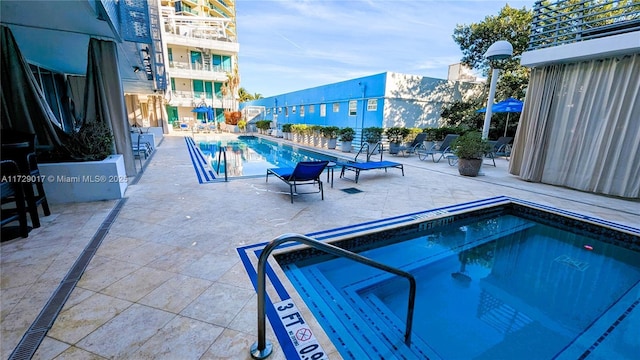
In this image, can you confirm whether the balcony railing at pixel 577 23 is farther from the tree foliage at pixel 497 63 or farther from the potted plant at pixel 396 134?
the tree foliage at pixel 497 63

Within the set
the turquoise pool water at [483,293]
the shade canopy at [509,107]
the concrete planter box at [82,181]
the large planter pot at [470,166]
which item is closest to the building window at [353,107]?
the shade canopy at [509,107]

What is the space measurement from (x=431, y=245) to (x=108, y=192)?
196 inches

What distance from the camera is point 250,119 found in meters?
27.4

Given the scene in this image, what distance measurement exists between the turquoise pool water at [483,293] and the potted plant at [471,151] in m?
2.99

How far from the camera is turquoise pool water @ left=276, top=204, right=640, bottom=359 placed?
6.54 feet

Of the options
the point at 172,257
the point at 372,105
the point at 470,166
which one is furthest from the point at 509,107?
the point at 172,257

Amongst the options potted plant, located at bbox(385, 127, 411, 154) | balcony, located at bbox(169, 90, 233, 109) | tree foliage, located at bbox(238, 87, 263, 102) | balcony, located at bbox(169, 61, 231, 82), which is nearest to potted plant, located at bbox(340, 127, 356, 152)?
potted plant, located at bbox(385, 127, 411, 154)

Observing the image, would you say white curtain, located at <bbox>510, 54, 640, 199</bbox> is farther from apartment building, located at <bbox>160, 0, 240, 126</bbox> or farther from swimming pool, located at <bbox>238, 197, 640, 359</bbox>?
apartment building, located at <bbox>160, 0, 240, 126</bbox>

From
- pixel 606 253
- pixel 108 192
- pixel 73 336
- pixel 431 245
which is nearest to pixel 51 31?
pixel 108 192

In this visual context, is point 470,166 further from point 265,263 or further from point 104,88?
point 104,88

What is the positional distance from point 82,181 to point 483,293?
5590 mm

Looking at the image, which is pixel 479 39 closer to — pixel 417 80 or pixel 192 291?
pixel 417 80

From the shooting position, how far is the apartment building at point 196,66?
2369cm

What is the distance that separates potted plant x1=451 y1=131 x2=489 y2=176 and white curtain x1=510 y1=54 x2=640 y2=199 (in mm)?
1067
